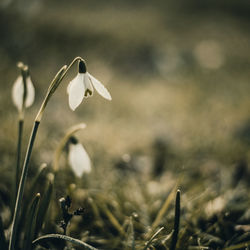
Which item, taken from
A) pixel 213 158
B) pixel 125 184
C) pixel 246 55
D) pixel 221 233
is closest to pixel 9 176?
pixel 125 184

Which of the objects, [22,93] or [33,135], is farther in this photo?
[22,93]

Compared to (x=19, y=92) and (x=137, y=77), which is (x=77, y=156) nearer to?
(x=19, y=92)

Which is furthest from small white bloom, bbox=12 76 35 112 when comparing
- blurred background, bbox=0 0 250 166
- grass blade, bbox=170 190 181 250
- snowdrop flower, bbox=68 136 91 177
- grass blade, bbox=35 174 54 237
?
blurred background, bbox=0 0 250 166

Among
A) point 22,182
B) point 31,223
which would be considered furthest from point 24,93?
point 31,223

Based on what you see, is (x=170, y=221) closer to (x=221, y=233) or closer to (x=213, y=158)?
(x=221, y=233)

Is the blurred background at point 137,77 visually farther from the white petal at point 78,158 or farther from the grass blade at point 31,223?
the grass blade at point 31,223

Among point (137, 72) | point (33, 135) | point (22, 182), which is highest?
point (137, 72)

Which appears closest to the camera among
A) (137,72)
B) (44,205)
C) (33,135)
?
(33,135)

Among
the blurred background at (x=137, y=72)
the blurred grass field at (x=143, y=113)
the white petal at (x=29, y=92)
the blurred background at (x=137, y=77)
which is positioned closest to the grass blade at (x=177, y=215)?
the blurred grass field at (x=143, y=113)
